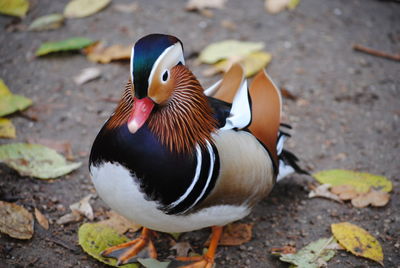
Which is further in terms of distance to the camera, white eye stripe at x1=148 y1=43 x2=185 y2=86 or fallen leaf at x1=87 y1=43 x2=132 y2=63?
fallen leaf at x1=87 y1=43 x2=132 y2=63

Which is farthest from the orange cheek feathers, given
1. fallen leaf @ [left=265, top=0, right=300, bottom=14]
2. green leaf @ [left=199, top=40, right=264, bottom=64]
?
fallen leaf @ [left=265, top=0, right=300, bottom=14]

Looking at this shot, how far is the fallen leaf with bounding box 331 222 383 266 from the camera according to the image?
2.23m

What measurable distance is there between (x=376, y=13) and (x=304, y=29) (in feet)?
2.33

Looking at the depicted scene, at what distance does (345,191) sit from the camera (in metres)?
2.61

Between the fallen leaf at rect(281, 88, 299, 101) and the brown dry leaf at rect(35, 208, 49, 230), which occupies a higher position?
the brown dry leaf at rect(35, 208, 49, 230)

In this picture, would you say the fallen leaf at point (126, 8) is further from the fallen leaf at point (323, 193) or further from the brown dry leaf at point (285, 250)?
the brown dry leaf at point (285, 250)

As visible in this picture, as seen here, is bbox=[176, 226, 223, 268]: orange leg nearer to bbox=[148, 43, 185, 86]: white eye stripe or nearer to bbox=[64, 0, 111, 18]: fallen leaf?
bbox=[148, 43, 185, 86]: white eye stripe

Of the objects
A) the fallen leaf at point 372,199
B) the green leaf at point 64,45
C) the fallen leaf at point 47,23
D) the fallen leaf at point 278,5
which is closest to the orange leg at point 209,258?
the fallen leaf at point 372,199

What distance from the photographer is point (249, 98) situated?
2195 millimetres

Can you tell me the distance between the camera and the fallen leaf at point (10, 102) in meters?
2.93

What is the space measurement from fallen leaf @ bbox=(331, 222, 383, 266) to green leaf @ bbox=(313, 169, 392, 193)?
0.31 m

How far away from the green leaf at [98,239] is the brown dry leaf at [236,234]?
0.43m

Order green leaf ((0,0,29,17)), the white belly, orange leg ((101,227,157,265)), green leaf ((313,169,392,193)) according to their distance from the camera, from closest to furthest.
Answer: the white belly, orange leg ((101,227,157,265)), green leaf ((313,169,392,193)), green leaf ((0,0,29,17))

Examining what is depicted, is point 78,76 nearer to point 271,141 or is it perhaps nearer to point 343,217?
point 271,141
